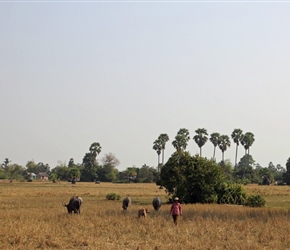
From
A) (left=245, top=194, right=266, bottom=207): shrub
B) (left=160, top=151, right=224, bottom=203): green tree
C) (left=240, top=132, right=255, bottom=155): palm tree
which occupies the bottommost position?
(left=245, top=194, right=266, bottom=207): shrub

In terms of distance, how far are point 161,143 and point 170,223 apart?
93.5 m

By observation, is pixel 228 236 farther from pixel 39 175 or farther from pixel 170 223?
pixel 39 175

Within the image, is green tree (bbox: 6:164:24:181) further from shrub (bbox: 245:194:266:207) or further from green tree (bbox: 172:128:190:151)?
shrub (bbox: 245:194:266:207)

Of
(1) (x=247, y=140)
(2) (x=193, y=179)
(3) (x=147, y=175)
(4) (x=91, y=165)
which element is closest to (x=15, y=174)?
(4) (x=91, y=165)

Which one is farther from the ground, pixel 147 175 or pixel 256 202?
pixel 147 175

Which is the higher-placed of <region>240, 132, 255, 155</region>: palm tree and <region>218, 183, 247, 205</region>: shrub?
<region>240, 132, 255, 155</region>: palm tree

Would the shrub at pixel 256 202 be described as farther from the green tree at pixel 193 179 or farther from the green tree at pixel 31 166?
the green tree at pixel 31 166

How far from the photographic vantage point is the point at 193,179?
39.8 metres

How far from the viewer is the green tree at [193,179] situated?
39594 mm

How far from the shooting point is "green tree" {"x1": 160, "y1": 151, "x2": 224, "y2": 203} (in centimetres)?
3959

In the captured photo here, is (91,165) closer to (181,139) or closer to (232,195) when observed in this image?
(181,139)

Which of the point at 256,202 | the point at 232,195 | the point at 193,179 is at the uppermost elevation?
the point at 193,179

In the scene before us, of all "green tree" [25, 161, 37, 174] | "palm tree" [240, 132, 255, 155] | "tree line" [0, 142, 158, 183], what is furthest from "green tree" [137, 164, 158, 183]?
"green tree" [25, 161, 37, 174]

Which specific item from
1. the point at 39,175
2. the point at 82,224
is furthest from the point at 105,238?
the point at 39,175
